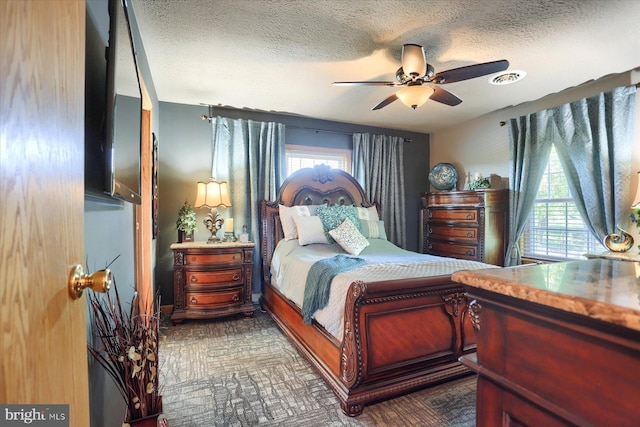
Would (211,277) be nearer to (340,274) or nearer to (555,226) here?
(340,274)

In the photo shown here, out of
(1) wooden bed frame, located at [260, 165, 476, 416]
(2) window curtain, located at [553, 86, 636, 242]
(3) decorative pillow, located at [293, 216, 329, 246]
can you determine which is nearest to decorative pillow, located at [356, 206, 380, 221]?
(3) decorative pillow, located at [293, 216, 329, 246]

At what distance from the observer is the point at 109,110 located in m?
1.05

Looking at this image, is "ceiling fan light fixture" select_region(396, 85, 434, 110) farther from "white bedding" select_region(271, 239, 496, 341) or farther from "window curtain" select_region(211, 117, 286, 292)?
"window curtain" select_region(211, 117, 286, 292)

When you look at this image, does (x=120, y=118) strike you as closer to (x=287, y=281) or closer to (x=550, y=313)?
(x=550, y=313)

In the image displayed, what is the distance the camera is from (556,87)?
322cm

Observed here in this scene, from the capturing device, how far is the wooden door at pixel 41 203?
42 cm

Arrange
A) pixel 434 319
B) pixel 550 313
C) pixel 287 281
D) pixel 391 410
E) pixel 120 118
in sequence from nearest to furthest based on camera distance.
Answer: pixel 550 313, pixel 120 118, pixel 391 410, pixel 434 319, pixel 287 281

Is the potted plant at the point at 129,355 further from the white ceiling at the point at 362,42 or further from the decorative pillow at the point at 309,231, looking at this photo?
the decorative pillow at the point at 309,231

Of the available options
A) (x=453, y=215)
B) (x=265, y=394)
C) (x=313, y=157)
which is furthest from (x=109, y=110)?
(x=453, y=215)

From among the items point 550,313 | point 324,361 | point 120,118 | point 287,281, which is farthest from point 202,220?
point 550,313

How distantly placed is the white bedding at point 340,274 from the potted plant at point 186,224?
1.02 m

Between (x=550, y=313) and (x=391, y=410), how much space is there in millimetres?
1450

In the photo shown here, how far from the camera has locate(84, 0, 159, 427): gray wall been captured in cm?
109

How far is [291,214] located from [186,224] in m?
1.22
